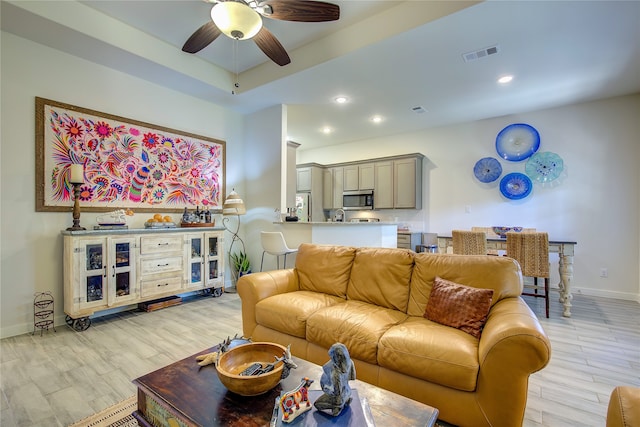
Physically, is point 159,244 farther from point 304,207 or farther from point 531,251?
point 531,251

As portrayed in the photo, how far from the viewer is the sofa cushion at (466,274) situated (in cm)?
189

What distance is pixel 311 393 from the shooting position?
3.78 feet

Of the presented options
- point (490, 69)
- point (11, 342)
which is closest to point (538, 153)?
point (490, 69)

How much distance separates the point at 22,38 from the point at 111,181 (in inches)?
60.3

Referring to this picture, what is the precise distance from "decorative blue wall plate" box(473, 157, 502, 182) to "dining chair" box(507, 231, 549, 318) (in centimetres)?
185

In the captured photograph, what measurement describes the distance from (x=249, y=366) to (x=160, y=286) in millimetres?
2688

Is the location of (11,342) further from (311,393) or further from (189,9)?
(189,9)

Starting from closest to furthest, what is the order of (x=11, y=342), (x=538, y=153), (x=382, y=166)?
(x=11, y=342), (x=538, y=153), (x=382, y=166)

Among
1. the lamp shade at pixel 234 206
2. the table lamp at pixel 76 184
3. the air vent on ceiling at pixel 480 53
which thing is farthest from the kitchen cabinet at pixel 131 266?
the air vent on ceiling at pixel 480 53

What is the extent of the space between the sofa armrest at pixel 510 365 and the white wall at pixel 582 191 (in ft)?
13.1

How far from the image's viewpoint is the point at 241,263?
4680 mm

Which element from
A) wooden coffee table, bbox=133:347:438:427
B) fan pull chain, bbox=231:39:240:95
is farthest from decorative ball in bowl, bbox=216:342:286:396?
fan pull chain, bbox=231:39:240:95

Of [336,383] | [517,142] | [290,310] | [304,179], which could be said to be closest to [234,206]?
[290,310]

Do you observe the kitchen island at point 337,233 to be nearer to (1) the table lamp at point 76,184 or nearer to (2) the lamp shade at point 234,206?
(2) the lamp shade at point 234,206
